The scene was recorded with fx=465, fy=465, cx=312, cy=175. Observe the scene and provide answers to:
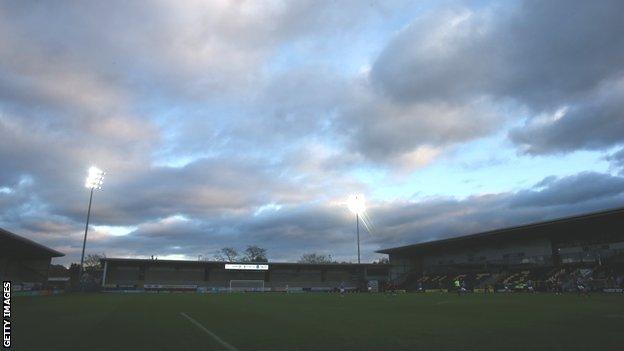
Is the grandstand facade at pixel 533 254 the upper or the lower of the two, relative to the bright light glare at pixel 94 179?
lower

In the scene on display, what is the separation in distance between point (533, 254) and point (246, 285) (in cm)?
6749

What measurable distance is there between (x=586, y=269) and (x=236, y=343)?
65981 millimetres

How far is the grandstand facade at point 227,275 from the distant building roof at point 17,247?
17596 mm

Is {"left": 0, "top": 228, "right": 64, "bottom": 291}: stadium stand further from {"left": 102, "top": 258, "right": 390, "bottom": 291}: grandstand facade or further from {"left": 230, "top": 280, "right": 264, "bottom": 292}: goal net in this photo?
{"left": 230, "top": 280, "right": 264, "bottom": 292}: goal net

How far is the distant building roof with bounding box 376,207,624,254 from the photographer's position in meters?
62.3

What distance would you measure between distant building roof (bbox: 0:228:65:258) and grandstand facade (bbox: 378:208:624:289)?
65.6 meters

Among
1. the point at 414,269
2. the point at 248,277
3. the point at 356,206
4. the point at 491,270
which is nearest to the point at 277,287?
the point at 248,277

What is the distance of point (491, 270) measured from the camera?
82.8 meters

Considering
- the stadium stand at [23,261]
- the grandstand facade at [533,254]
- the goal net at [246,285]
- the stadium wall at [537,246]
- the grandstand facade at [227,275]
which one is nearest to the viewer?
the grandstand facade at [533,254]

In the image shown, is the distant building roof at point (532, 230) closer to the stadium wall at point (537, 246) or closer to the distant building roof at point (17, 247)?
the stadium wall at point (537, 246)

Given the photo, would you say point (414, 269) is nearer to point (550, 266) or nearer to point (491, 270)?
point (491, 270)

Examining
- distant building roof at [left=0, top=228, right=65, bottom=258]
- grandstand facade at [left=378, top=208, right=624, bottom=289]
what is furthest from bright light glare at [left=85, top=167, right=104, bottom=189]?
grandstand facade at [left=378, top=208, right=624, bottom=289]

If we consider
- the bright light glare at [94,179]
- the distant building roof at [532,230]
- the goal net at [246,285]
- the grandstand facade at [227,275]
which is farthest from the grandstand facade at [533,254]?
the bright light glare at [94,179]

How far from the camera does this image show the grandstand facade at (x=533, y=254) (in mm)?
64250
